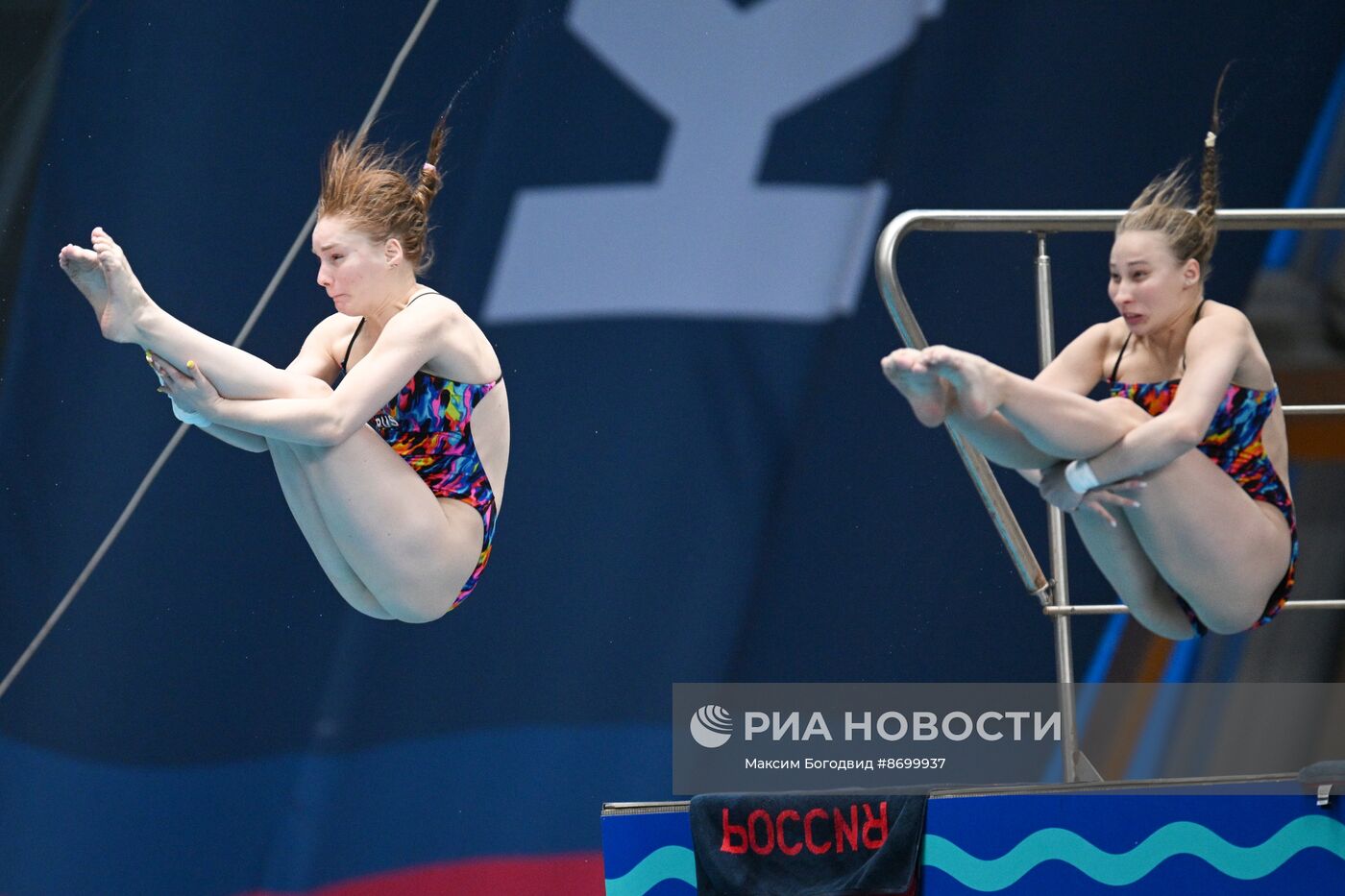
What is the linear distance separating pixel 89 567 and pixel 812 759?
2121 millimetres

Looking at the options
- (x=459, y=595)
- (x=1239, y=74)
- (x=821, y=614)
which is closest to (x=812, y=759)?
(x=821, y=614)

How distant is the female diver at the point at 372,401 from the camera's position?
96.9 inches

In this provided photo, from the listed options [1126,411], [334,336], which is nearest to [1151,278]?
[1126,411]

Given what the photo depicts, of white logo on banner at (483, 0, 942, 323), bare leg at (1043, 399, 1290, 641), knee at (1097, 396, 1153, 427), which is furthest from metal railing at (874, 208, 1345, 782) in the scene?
white logo on banner at (483, 0, 942, 323)

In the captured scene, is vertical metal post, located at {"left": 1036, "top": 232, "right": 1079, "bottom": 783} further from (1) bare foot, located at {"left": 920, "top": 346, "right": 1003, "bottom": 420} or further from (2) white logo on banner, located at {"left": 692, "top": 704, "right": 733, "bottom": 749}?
(2) white logo on banner, located at {"left": 692, "top": 704, "right": 733, "bottom": 749}

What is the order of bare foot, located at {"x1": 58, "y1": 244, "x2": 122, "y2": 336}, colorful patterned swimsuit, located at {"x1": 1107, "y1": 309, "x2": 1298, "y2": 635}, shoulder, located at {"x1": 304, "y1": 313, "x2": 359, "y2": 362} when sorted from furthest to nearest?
shoulder, located at {"x1": 304, "y1": 313, "x2": 359, "y2": 362} → colorful patterned swimsuit, located at {"x1": 1107, "y1": 309, "x2": 1298, "y2": 635} → bare foot, located at {"x1": 58, "y1": 244, "x2": 122, "y2": 336}

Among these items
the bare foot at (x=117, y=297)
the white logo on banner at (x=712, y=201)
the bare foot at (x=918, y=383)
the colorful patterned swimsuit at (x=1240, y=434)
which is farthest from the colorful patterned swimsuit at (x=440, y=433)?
the white logo on banner at (x=712, y=201)

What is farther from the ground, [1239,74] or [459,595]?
[1239,74]

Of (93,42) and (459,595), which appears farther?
(93,42)

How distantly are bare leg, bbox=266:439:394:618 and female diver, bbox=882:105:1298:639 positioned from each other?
3.52 ft

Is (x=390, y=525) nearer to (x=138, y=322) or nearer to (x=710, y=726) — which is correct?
(x=138, y=322)

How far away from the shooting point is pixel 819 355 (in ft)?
15.0

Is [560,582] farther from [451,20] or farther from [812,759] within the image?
[451,20]

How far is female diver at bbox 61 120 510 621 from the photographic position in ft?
8.07
